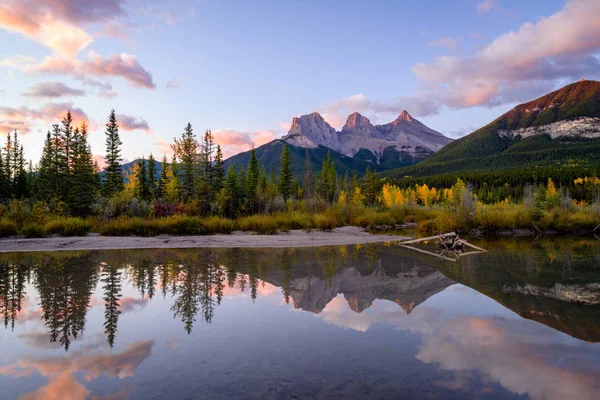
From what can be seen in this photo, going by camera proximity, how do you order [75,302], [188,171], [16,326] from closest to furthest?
[16,326]
[75,302]
[188,171]

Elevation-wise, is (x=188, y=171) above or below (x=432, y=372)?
above

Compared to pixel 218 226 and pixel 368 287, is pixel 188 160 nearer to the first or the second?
pixel 218 226

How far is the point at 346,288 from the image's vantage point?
11.6 m

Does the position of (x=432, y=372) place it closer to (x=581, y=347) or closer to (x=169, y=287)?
(x=581, y=347)

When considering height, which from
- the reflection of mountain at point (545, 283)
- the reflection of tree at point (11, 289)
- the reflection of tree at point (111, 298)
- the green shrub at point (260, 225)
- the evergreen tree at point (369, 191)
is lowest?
the reflection of mountain at point (545, 283)

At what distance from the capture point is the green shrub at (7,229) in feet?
75.0

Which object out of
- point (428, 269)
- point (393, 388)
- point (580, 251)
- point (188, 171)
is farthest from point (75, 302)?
point (188, 171)

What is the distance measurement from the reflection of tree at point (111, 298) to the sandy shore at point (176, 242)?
760 centimetres

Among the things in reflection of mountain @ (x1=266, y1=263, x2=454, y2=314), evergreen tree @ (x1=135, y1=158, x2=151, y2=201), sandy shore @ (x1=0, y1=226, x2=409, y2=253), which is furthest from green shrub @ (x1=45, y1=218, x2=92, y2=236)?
evergreen tree @ (x1=135, y1=158, x2=151, y2=201)

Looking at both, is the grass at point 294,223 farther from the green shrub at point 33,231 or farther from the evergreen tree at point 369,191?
the evergreen tree at point 369,191

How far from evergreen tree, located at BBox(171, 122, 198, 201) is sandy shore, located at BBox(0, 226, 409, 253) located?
592 inches

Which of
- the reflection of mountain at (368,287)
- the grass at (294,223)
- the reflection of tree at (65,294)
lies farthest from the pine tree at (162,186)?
the reflection of mountain at (368,287)

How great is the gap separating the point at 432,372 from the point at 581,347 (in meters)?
3.36

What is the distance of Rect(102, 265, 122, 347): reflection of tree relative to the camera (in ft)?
24.9
